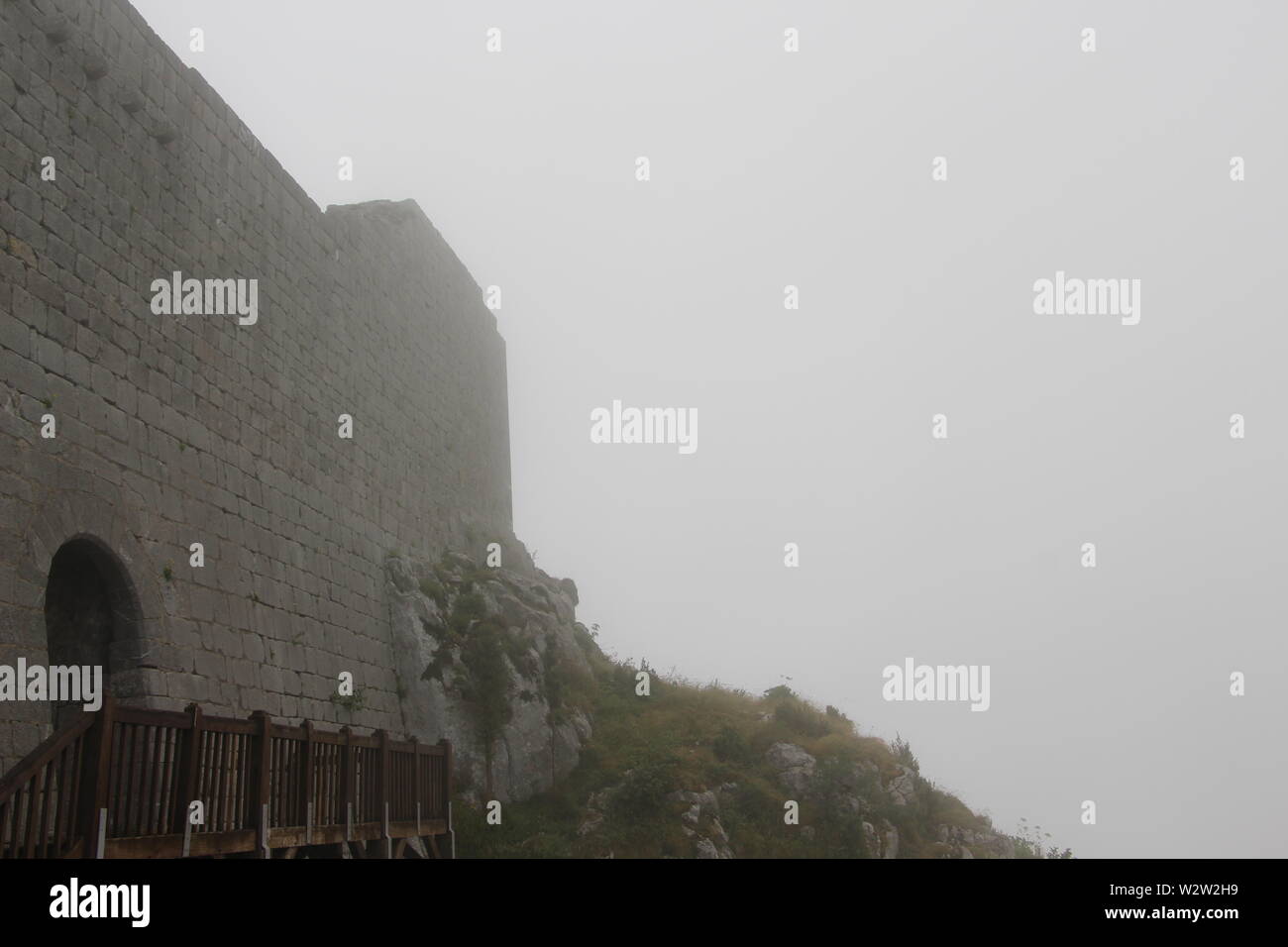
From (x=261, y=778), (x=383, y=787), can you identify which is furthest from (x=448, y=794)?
(x=261, y=778)

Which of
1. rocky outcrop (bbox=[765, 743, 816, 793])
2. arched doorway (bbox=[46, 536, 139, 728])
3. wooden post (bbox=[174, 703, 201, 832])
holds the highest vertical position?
arched doorway (bbox=[46, 536, 139, 728])

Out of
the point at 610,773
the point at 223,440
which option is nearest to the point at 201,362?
the point at 223,440

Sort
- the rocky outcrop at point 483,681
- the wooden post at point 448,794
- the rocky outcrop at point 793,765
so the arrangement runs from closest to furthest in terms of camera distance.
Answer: the wooden post at point 448,794, the rocky outcrop at point 483,681, the rocky outcrop at point 793,765

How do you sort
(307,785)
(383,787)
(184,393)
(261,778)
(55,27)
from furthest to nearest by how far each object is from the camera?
(184,393) → (383,787) → (55,27) → (307,785) → (261,778)

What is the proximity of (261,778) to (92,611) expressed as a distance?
2.92 m

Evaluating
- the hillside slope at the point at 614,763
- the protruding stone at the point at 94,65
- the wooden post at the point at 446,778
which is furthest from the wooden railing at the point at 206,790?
the protruding stone at the point at 94,65

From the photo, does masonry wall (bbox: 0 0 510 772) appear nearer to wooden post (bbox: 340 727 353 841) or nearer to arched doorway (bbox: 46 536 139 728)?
arched doorway (bbox: 46 536 139 728)

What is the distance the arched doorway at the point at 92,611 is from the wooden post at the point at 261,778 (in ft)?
6.91

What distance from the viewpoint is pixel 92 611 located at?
10992mm

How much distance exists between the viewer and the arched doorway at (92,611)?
10750mm

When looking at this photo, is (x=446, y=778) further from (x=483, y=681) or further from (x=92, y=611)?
(x=92, y=611)

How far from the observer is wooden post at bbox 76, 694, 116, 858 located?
7.33m

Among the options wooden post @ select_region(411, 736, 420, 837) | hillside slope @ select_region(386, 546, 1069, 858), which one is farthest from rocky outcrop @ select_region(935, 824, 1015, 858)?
wooden post @ select_region(411, 736, 420, 837)

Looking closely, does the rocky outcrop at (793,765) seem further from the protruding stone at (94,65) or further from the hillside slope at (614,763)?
the protruding stone at (94,65)
